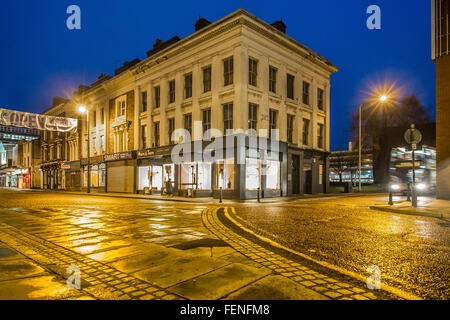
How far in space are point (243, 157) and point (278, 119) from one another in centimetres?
580

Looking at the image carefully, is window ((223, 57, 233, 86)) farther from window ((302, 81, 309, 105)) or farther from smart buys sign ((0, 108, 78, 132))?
smart buys sign ((0, 108, 78, 132))

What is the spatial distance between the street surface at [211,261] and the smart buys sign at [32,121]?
15267 mm

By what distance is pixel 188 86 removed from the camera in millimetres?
26266

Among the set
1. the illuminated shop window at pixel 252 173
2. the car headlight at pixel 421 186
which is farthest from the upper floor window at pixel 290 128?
the car headlight at pixel 421 186

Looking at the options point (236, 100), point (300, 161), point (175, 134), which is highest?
point (236, 100)

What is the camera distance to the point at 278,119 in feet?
80.9

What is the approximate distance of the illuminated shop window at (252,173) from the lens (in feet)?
71.6

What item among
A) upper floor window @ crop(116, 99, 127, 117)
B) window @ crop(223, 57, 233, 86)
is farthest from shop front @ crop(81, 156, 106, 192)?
window @ crop(223, 57, 233, 86)

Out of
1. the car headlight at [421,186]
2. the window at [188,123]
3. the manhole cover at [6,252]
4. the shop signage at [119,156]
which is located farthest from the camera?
the shop signage at [119,156]

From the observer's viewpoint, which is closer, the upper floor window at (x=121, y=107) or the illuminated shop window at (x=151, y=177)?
the illuminated shop window at (x=151, y=177)

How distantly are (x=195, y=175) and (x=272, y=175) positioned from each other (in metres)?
6.57

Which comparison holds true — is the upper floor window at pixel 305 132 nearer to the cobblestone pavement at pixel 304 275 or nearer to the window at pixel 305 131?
the window at pixel 305 131
